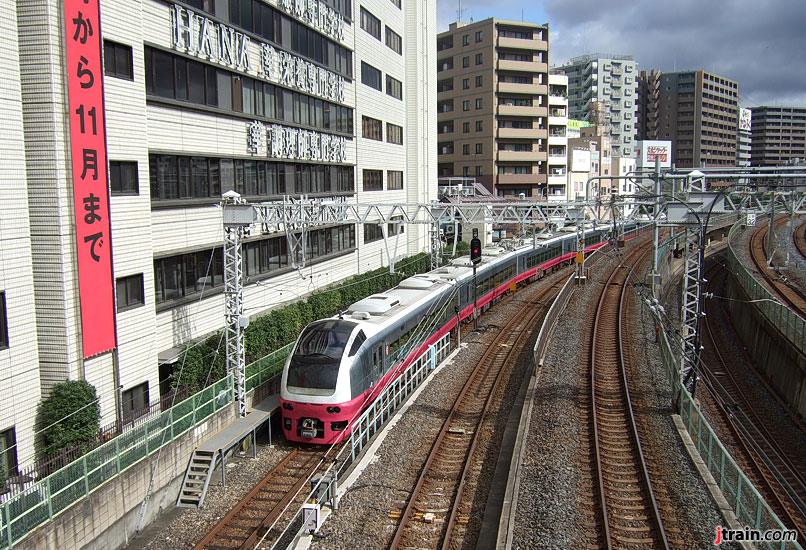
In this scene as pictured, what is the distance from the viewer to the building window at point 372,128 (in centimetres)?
3028

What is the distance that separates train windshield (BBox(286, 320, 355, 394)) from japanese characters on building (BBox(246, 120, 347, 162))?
8.01 meters

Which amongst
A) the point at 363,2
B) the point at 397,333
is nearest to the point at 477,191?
the point at 363,2

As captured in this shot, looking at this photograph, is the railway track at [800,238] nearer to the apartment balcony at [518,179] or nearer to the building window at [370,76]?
the apartment balcony at [518,179]

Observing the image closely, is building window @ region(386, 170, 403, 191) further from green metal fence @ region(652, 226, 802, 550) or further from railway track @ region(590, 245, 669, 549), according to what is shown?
green metal fence @ region(652, 226, 802, 550)

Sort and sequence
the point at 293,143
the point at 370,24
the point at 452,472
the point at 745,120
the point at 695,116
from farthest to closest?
1. the point at 745,120
2. the point at 695,116
3. the point at 370,24
4. the point at 293,143
5. the point at 452,472

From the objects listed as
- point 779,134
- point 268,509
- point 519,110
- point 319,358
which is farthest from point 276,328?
point 779,134

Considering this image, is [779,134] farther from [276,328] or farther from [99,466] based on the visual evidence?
[99,466]

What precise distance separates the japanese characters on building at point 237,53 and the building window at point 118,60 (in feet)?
7.73

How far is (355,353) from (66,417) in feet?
19.5

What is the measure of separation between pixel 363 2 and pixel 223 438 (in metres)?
22.9

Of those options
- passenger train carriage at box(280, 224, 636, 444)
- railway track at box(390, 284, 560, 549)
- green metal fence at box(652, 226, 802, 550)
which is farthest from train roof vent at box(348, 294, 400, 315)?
green metal fence at box(652, 226, 802, 550)

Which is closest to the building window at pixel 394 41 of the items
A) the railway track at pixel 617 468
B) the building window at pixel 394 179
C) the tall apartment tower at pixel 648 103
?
the building window at pixel 394 179

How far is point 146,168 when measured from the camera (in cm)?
1460

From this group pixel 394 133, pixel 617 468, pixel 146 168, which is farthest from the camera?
pixel 394 133
